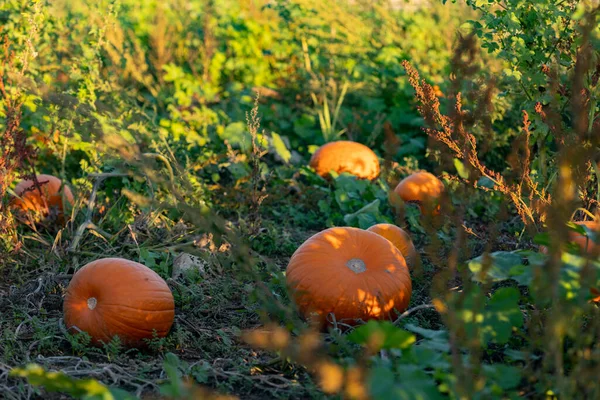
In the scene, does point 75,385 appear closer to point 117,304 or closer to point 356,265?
point 117,304

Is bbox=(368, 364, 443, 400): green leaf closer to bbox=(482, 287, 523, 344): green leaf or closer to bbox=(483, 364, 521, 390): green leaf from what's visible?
bbox=(483, 364, 521, 390): green leaf

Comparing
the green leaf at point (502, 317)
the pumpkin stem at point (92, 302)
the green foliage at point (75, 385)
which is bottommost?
the pumpkin stem at point (92, 302)

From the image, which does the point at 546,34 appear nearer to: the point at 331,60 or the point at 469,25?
the point at 469,25

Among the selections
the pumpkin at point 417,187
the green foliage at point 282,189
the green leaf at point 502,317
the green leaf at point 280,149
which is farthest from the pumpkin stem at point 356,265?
the green leaf at point 280,149

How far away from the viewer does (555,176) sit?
149 inches

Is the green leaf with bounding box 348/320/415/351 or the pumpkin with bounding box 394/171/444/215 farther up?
the green leaf with bounding box 348/320/415/351

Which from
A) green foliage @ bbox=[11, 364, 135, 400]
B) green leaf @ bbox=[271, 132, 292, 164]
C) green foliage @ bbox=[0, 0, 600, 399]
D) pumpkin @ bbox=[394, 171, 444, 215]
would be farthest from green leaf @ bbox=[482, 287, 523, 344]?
green leaf @ bbox=[271, 132, 292, 164]

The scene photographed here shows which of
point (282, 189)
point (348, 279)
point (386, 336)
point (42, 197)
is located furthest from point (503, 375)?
point (282, 189)

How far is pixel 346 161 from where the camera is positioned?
542cm

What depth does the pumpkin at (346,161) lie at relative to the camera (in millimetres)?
5420

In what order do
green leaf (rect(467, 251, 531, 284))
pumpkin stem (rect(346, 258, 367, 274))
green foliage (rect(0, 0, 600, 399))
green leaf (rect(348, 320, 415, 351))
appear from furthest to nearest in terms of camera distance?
1. pumpkin stem (rect(346, 258, 367, 274))
2. green leaf (rect(467, 251, 531, 284))
3. green foliage (rect(0, 0, 600, 399))
4. green leaf (rect(348, 320, 415, 351))

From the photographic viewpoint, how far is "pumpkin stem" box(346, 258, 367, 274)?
3.08 metres

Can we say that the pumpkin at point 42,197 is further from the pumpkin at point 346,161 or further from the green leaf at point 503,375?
the green leaf at point 503,375

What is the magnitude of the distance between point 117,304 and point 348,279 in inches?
36.0
